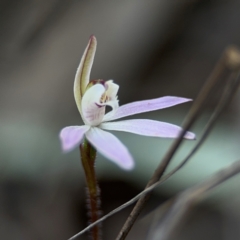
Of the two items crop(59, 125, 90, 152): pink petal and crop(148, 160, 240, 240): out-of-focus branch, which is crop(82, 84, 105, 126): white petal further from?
crop(148, 160, 240, 240): out-of-focus branch

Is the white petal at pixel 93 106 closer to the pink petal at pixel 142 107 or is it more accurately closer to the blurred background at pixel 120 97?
the pink petal at pixel 142 107

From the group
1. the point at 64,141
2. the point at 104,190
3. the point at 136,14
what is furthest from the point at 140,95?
the point at 64,141

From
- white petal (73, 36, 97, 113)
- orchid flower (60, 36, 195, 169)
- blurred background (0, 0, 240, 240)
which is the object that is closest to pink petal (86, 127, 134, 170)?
orchid flower (60, 36, 195, 169)

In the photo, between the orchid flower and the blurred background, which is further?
the blurred background

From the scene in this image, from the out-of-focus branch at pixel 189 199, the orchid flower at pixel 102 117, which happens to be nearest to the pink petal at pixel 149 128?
the orchid flower at pixel 102 117

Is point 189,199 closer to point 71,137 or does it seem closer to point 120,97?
point 71,137

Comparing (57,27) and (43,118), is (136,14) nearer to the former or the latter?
(57,27)
